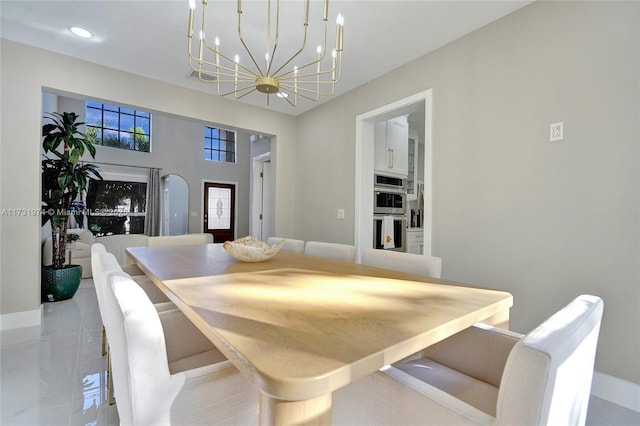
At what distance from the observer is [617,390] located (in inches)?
65.8

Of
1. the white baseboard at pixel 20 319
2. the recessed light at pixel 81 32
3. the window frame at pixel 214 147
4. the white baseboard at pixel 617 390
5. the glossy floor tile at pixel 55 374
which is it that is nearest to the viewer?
the glossy floor tile at pixel 55 374

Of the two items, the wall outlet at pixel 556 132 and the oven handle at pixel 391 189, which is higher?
the wall outlet at pixel 556 132

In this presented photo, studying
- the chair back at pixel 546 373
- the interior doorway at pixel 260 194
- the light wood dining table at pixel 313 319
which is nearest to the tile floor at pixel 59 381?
the light wood dining table at pixel 313 319

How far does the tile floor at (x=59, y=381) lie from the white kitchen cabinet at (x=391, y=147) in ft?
8.80

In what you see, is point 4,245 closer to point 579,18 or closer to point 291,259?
point 291,259

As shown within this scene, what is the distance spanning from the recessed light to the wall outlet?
3.64 meters

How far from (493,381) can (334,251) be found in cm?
127

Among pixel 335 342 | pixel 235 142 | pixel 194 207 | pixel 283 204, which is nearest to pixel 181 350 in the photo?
pixel 335 342

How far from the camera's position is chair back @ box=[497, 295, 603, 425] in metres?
0.55

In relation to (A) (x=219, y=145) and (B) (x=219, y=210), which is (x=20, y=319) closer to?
(B) (x=219, y=210)

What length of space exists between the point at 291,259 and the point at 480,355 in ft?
3.67

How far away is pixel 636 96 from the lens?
63.8 inches

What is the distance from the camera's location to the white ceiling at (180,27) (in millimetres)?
2119

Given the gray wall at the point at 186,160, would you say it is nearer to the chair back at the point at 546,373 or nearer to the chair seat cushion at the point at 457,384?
the chair seat cushion at the point at 457,384
